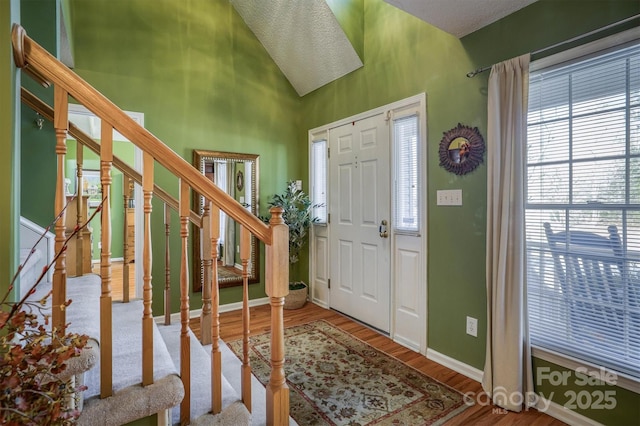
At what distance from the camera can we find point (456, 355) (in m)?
2.42

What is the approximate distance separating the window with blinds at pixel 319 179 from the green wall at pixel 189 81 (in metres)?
0.26

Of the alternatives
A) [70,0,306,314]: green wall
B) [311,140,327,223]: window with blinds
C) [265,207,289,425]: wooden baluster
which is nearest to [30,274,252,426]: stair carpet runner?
[265,207,289,425]: wooden baluster

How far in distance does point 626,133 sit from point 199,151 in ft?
11.3

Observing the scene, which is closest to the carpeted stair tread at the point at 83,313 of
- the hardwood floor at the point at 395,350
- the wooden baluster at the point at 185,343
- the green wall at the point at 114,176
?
the wooden baluster at the point at 185,343

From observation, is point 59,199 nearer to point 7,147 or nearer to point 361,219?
point 7,147

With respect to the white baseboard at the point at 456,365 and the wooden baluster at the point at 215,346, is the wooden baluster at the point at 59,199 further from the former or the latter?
the white baseboard at the point at 456,365

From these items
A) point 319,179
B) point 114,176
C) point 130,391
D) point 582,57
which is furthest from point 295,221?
point 114,176

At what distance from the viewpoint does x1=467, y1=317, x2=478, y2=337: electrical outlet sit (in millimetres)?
2293

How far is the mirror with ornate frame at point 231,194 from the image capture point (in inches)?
137

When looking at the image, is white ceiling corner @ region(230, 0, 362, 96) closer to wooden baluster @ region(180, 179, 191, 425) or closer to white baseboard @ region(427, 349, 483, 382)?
wooden baluster @ region(180, 179, 191, 425)

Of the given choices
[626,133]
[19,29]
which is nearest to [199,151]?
[19,29]

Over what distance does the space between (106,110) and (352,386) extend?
82.9 inches

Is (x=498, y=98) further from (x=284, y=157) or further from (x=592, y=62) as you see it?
(x=284, y=157)

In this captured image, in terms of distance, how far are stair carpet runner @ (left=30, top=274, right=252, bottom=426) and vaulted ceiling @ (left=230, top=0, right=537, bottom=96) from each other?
2.57 metres
